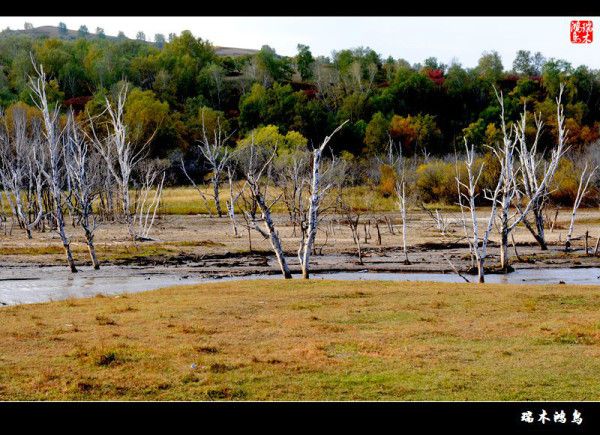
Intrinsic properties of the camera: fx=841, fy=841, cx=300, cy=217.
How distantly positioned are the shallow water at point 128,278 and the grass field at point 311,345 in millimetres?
4877

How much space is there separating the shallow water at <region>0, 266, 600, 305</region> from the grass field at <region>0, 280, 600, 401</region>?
4.88 m

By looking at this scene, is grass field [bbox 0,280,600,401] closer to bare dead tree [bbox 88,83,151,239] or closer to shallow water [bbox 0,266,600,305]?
shallow water [bbox 0,266,600,305]

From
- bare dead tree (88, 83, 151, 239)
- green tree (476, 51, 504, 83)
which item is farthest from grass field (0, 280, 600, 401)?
green tree (476, 51, 504, 83)

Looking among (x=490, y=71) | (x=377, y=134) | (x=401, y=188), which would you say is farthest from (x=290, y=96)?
(x=490, y=71)

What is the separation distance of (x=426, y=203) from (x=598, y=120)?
1525cm

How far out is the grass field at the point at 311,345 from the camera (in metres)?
11.2

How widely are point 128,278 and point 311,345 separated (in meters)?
16.5

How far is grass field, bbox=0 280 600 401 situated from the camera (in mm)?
11156

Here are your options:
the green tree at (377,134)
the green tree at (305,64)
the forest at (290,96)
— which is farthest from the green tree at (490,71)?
the green tree at (305,64)

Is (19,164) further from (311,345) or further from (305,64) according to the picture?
(311,345)

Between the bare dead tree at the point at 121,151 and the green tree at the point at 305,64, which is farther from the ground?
the green tree at the point at 305,64

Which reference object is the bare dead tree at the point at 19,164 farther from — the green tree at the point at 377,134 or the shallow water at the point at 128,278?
the green tree at the point at 377,134

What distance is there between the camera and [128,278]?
2934cm

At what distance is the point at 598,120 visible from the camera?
53719mm
